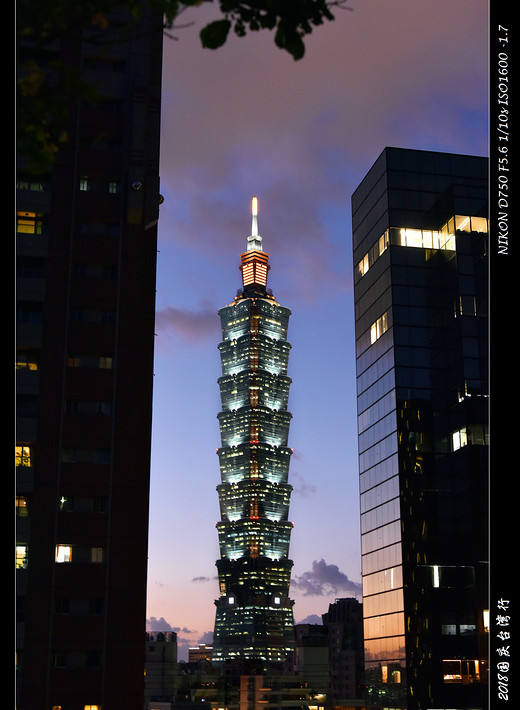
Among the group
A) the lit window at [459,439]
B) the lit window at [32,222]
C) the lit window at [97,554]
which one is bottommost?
the lit window at [97,554]

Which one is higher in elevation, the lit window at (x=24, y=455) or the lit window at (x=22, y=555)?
the lit window at (x=24, y=455)

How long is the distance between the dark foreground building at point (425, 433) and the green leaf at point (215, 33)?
81.1 m

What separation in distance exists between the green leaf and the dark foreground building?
81089 mm

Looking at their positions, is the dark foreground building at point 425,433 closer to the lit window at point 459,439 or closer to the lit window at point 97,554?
the lit window at point 459,439

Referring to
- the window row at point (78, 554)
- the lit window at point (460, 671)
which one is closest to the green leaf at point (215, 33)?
the window row at point (78, 554)

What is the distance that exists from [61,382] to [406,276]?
47934 mm

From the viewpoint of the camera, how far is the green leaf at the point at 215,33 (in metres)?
8.12

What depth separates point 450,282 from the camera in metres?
92.7

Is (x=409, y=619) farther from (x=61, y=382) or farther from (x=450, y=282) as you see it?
(x=61, y=382)

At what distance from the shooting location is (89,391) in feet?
190

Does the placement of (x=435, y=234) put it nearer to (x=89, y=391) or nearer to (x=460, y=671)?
(x=460, y=671)

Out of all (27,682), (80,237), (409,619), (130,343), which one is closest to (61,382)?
(130,343)

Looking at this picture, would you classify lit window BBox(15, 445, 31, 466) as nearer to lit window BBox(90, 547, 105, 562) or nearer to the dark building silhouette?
the dark building silhouette

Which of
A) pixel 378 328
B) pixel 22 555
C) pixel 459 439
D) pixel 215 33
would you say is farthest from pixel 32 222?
pixel 215 33
